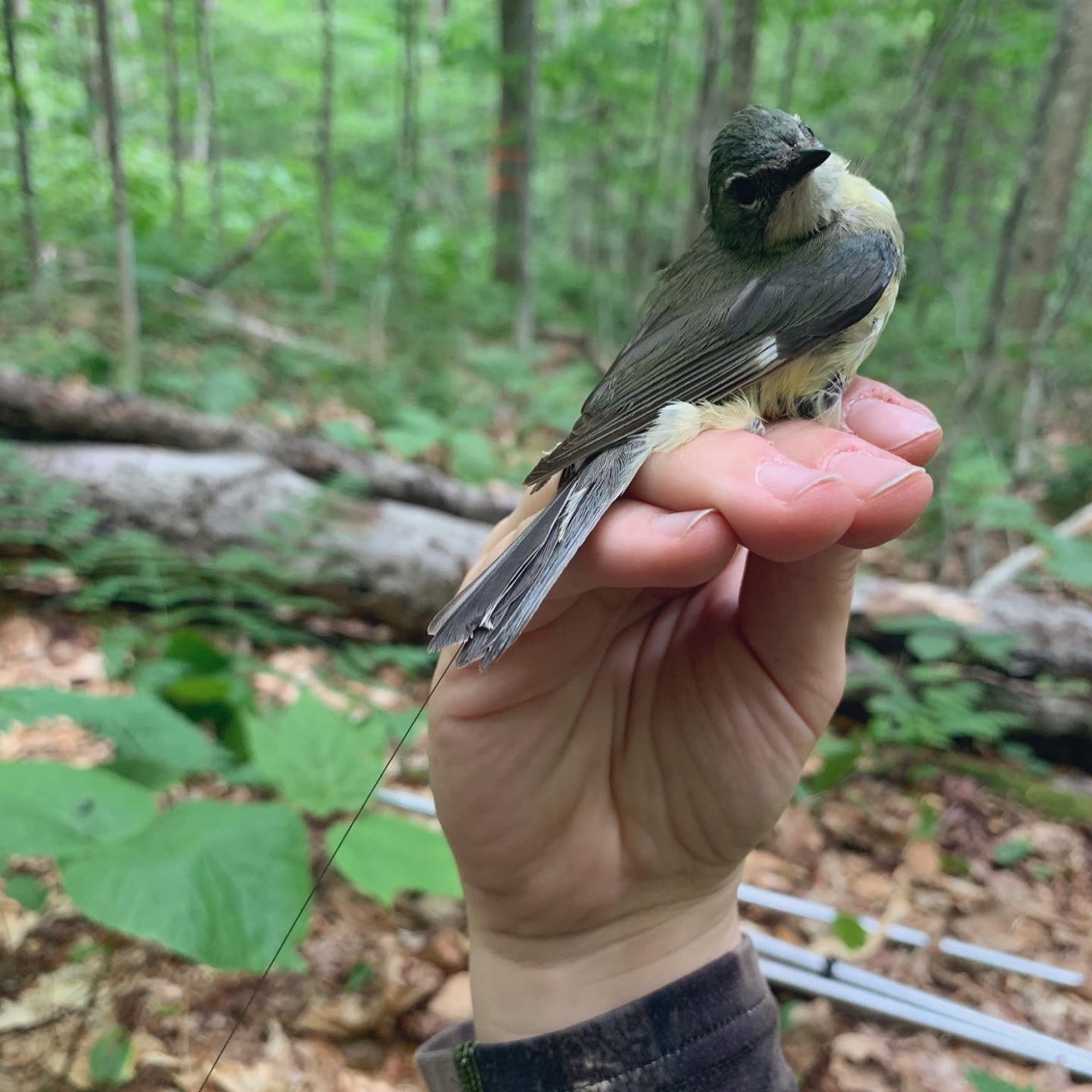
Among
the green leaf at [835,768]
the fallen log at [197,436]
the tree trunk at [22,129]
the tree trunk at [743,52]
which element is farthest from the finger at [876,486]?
the tree trunk at [22,129]

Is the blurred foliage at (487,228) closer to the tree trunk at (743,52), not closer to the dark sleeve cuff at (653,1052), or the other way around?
the tree trunk at (743,52)

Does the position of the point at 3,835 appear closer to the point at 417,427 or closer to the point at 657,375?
the point at 657,375

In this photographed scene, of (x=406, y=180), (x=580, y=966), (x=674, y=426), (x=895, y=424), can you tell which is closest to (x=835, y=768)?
(x=580, y=966)

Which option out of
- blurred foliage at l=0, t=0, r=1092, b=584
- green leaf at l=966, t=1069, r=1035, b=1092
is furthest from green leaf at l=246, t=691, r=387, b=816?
blurred foliage at l=0, t=0, r=1092, b=584

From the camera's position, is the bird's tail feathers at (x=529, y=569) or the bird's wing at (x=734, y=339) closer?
the bird's tail feathers at (x=529, y=569)

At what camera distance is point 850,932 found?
2170 mm

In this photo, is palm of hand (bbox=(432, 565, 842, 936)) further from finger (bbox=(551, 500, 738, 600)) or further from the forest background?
the forest background

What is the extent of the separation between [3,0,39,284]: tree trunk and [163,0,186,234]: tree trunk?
3584mm

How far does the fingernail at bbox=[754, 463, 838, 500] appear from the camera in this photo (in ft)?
3.63

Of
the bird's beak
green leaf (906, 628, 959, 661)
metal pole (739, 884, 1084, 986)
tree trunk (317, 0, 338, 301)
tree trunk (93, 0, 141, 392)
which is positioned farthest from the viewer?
tree trunk (317, 0, 338, 301)

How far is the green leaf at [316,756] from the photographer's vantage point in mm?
1885

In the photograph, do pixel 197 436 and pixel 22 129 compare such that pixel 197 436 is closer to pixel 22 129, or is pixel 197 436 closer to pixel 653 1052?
pixel 22 129

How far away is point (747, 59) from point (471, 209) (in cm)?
1511

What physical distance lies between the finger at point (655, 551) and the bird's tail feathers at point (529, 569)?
4 centimetres
